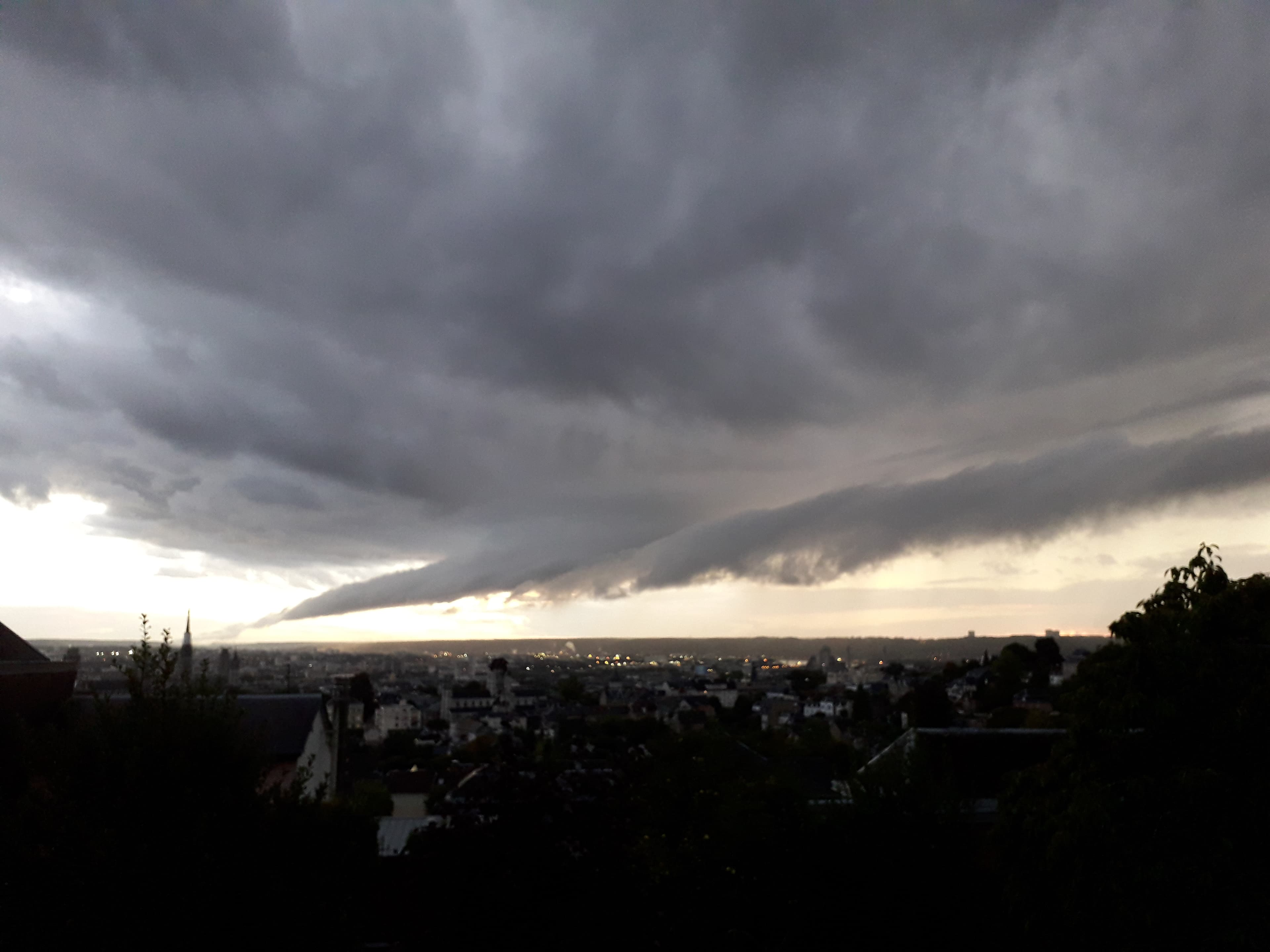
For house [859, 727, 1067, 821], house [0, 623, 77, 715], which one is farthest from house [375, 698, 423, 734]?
house [859, 727, 1067, 821]

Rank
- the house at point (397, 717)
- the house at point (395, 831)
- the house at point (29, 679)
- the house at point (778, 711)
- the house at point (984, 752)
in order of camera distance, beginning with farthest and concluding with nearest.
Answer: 1. the house at point (397, 717)
2. the house at point (778, 711)
3. the house at point (984, 752)
4. the house at point (395, 831)
5. the house at point (29, 679)

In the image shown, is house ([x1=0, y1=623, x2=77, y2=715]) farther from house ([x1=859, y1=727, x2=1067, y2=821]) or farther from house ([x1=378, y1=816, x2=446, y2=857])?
house ([x1=859, y1=727, x2=1067, y2=821])

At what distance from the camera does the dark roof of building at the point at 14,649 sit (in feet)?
104

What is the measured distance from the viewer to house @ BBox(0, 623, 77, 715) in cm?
2798

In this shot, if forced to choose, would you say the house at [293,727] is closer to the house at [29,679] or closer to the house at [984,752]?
the house at [29,679]

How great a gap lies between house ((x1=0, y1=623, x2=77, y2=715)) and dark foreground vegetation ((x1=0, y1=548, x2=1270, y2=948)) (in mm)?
6575

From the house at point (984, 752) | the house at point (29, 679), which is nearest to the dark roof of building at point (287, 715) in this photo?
the house at point (29, 679)

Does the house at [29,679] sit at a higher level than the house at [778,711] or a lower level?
higher

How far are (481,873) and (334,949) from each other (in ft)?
7.39

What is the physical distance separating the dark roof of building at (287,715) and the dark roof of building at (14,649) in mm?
7584

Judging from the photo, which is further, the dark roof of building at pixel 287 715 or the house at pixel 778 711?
the house at pixel 778 711

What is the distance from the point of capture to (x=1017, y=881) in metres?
16.6

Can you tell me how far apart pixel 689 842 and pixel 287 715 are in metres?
20.7

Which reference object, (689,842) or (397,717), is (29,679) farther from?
(397,717)
